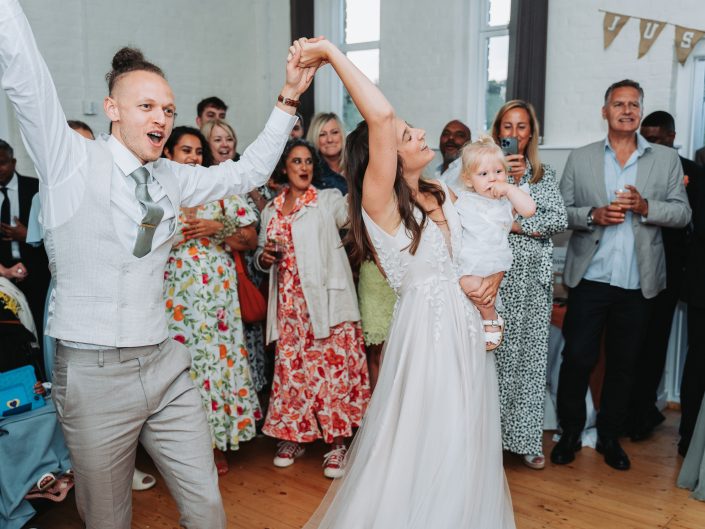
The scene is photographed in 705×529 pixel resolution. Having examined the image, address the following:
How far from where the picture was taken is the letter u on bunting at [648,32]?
4.96 metres

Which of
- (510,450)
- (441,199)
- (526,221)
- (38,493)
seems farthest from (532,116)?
(38,493)

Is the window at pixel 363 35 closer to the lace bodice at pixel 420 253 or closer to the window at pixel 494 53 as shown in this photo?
the window at pixel 494 53

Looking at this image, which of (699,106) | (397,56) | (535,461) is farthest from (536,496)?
(397,56)

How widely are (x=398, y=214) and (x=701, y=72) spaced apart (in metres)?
3.66

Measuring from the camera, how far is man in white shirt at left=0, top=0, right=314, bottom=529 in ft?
6.11

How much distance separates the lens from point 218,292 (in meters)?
3.50

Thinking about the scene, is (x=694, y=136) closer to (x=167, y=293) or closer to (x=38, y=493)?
(x=167, y=293)

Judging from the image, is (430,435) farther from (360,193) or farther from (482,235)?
(360,193)

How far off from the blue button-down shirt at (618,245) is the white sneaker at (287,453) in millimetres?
1882

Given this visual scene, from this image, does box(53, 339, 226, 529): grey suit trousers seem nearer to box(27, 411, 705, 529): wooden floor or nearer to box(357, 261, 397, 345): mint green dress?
box(27, 411, 705, 529): wooden floor

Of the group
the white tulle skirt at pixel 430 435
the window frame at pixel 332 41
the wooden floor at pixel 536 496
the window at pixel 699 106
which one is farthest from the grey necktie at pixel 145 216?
the window frame at pixel 332 41

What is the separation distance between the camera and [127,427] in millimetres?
1970

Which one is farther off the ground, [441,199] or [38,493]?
[441,199]

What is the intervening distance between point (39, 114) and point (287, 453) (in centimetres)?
250
